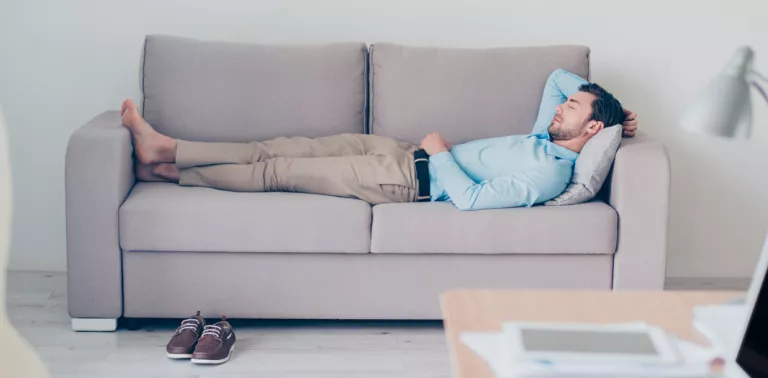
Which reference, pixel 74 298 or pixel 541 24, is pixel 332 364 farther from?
pixel 541 24

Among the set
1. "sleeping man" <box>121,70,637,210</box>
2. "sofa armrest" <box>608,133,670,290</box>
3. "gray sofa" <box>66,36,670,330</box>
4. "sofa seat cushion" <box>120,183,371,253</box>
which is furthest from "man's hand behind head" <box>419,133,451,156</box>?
"sofa armrest" <box>608,133,670,290</box>

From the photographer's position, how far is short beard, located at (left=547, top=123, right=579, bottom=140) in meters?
2.93

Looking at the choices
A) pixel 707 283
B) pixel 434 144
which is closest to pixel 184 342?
pixel 434 144

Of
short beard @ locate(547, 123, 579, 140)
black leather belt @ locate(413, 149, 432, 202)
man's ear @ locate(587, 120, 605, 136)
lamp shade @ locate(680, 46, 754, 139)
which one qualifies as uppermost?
lamp shade @ locate(680, 46, 754, 139)

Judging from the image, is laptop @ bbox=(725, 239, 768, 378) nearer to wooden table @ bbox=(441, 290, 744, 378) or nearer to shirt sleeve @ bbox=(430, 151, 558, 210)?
wooden table @ bbox=(441, 290, 744, 378)

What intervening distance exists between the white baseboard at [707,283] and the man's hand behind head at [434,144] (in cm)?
109

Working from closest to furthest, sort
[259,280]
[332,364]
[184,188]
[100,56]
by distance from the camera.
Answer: [332,364] < [259,280] < [184,188] < [100,56]

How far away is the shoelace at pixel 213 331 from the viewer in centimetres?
258

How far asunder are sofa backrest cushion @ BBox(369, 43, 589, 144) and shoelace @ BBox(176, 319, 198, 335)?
3.18 feet

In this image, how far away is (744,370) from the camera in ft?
4.13

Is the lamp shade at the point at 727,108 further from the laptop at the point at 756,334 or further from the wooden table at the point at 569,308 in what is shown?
the wooden table at the point at 569,308

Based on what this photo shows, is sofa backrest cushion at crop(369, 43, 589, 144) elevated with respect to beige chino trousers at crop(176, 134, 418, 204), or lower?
elevated

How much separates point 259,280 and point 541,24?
1.55 m

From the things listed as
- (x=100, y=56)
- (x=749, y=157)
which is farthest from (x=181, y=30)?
(x=749, y=157)
